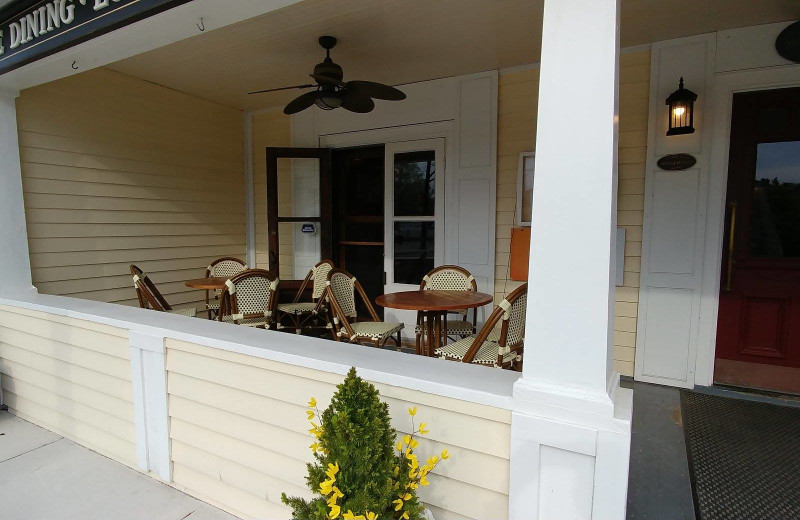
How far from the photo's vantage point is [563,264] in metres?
1.12

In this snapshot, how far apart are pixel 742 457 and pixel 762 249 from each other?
1.55 metres

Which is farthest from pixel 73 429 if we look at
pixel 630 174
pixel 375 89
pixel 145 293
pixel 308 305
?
pixel 630 174

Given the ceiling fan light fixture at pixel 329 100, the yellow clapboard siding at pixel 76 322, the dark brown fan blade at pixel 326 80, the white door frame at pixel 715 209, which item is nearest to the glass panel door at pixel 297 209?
the ceiling fan light fixture at pixel 329 100

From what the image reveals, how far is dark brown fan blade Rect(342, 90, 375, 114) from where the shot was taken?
9.77ft

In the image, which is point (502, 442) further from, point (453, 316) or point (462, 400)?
point (453, 316)

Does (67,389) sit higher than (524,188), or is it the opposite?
(524,188)

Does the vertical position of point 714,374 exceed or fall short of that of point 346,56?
it falls short

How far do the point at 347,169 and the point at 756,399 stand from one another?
13.4 feet

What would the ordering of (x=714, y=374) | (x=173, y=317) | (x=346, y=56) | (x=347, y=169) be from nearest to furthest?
1. (x=173, y=317)
2. (x=714, y=374)
3. (x=346, y=56)
4. (x=347, y=169)

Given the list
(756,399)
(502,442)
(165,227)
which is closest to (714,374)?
(756,399)

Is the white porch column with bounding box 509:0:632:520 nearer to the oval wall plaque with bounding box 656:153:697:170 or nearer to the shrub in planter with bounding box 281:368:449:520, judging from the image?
the shrub in planter with bounding box 281:368:449:520

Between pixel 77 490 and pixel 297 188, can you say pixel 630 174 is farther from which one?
pixel 77 490

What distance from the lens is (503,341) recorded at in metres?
2.16

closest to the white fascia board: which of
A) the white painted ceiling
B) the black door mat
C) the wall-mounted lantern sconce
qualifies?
the white painted ceiling
